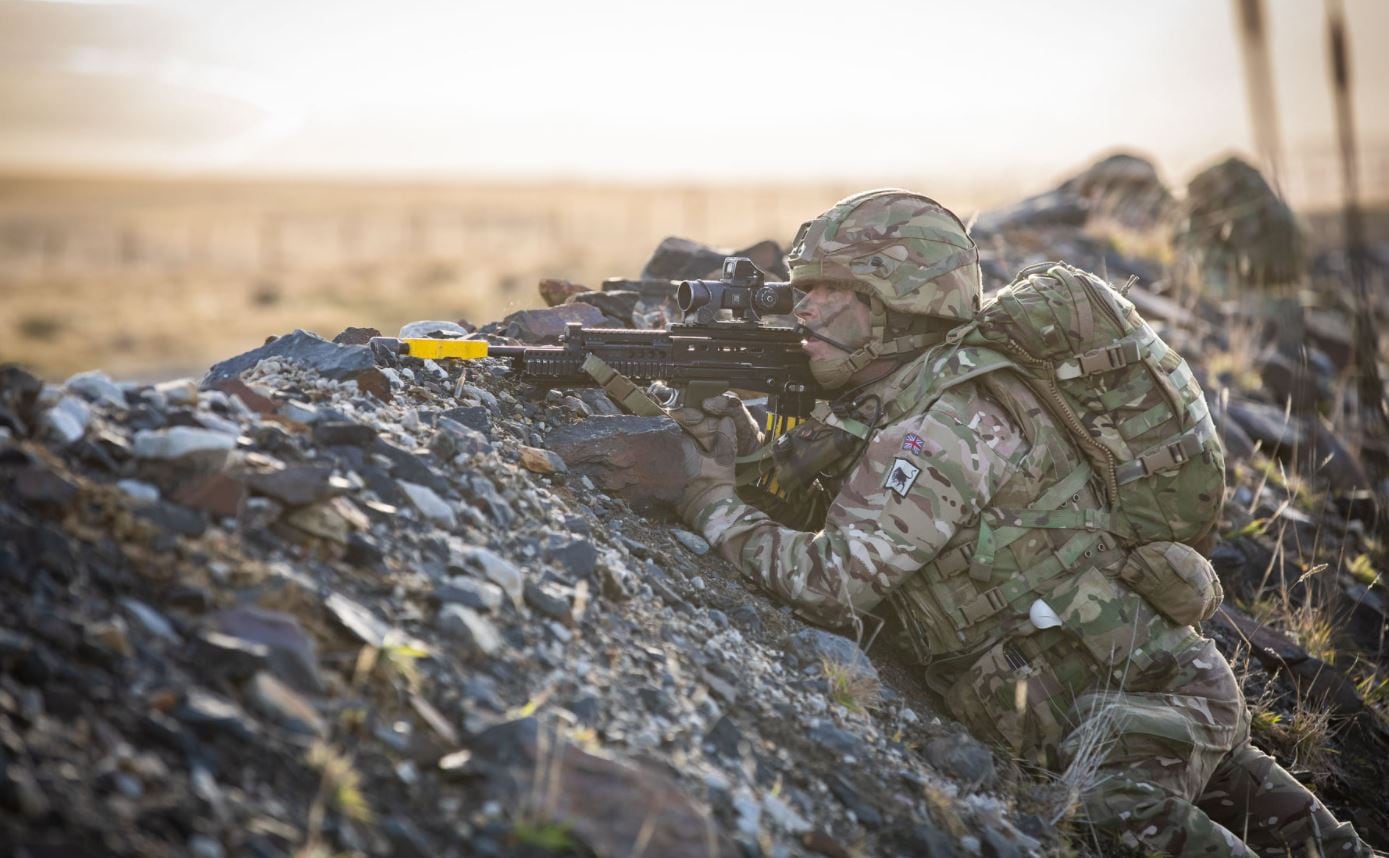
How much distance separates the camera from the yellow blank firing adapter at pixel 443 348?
5.34 meters

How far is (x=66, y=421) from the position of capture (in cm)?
398

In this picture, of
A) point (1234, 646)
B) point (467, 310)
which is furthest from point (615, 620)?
point (467, 310)

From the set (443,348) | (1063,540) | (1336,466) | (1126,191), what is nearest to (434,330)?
(443,348)

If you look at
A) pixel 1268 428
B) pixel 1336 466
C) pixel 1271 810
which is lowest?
pixel 1271 810

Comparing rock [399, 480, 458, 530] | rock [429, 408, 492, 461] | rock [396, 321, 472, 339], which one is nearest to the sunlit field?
rock [396, 321, 472, 339]

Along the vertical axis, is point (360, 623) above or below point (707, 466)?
above

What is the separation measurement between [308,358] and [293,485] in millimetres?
1336

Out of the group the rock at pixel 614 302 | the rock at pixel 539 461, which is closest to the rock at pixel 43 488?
the rock at pixel 539 461

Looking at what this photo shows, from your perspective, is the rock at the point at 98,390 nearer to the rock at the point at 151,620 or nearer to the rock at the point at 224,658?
the rock at the point at 151,620

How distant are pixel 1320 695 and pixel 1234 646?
51 cm

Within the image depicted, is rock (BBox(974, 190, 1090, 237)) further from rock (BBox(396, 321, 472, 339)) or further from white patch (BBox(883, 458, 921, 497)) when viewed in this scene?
white patch (BBox(883, 458, 921, 497))

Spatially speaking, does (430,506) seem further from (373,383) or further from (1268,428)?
(1268,428)

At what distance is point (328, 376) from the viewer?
5.16 meters

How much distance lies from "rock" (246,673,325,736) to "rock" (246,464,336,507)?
2.66ft
